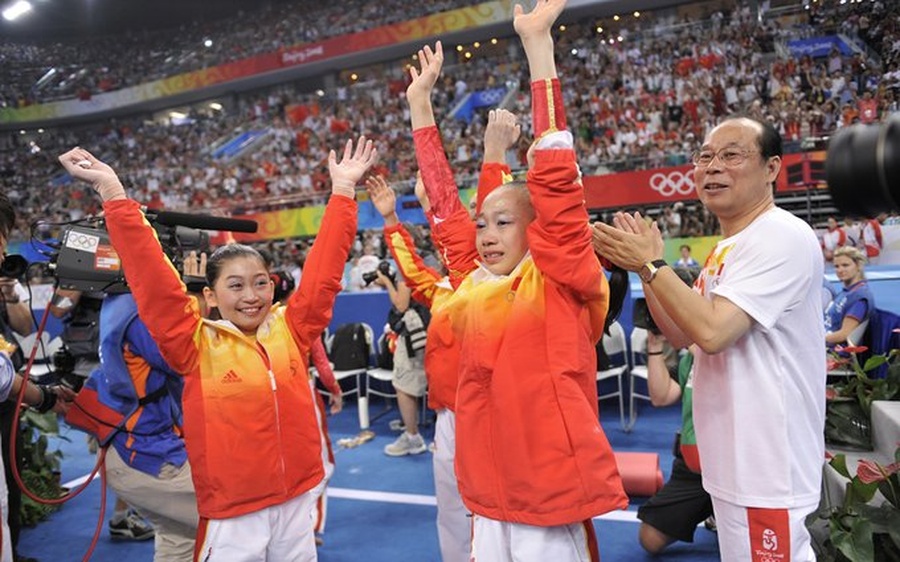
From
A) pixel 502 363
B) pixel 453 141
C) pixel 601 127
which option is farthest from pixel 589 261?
pixel 453 141

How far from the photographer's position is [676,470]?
149 inches

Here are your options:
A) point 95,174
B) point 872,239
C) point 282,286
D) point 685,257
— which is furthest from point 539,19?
point 685,257

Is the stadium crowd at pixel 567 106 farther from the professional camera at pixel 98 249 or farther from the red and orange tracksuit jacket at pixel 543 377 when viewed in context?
the red and orange tracksuit jacket at pixel 543 377

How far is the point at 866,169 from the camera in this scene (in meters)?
1.42

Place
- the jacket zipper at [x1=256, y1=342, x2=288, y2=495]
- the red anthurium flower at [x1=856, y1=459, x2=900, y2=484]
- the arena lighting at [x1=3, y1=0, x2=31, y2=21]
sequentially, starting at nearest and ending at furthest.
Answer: the jacket zipper at [x1=256, y1=342, x2=288, y2=495]
the red anthurium flower at [x1=856, y1=459, x2=900, y2=484]
the arena lighting at [x1=3, y1=0, x2=31, y2=21]

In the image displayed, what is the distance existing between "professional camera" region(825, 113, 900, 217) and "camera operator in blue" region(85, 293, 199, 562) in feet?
8.37

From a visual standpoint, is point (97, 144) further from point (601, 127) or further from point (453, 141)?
point (601, 127)

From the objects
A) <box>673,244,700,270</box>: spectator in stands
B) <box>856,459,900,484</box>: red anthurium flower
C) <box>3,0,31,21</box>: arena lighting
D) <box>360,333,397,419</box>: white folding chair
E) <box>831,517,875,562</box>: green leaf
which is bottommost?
<box>360,333,397,419</box>: white folding chair

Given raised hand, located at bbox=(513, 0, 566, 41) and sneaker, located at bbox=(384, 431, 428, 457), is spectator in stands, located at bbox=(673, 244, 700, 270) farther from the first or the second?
raised hand, located at bbox=(513, 0, 566, 41)

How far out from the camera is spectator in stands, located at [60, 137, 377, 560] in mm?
2133

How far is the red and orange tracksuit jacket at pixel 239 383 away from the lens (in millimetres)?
2178

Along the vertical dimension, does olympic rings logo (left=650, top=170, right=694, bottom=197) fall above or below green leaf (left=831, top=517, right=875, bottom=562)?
above

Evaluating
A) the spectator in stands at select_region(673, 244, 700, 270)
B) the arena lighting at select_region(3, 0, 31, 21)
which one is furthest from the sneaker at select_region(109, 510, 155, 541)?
the arena lighting at select_region(3, 0, 31, 21)

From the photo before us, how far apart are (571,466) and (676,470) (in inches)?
90.4
